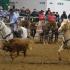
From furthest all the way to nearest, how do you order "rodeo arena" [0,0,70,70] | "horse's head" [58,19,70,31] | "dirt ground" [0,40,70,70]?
"horse's head" [58,19,70,31] < "rodeo arena" [0,0,70,70] < "dirt ground" [0,40,70,70]

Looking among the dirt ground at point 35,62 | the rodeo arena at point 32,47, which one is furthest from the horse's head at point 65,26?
the dirt ground at point 35,62

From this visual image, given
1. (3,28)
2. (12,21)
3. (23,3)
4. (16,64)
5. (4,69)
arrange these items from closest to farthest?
(4,69) → (16,64) → (3,28) → (12,21) → (23,3)

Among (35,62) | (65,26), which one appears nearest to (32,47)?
(35,62)

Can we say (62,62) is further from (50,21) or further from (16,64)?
(50,21)

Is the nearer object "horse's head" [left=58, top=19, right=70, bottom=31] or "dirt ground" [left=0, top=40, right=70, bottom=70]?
"dirt ground" [left=0, top=40, right=70, bottom=70]

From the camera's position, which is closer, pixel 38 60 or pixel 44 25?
pixel 38 60

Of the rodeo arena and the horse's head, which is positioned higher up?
the horse's head

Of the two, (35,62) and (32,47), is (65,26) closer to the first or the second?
(35,62)

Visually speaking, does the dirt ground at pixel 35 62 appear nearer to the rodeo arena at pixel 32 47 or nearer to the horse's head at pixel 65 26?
the rodeo arena at pixel 32 47

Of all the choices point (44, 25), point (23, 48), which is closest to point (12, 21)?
point (44, 25)

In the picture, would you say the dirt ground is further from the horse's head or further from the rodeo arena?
the horse's head

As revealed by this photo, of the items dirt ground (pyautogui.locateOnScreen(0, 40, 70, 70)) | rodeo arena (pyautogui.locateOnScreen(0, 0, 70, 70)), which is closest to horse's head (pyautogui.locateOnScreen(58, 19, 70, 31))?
rodeo arena (pyautogui.locateOnScreen(0, 0, 70, 70))

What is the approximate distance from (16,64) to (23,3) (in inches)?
998

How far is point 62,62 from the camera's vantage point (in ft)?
50.1
